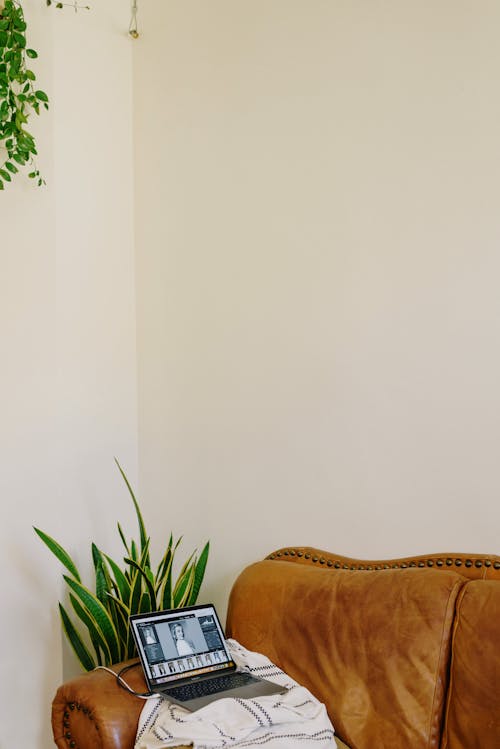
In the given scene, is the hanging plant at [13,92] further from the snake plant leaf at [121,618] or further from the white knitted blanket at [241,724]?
the white knitted blanket at [241,724]

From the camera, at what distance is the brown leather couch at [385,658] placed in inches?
73.2

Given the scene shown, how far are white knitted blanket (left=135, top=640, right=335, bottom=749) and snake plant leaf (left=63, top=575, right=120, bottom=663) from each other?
52 cm

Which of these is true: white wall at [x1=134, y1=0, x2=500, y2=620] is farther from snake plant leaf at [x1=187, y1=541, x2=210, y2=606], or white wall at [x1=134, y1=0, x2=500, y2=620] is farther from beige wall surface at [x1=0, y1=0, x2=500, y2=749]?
snake plant leaf at [x1=187, y1=541, x2=210, y2=606]

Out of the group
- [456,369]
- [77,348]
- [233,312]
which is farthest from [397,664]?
[77,348]

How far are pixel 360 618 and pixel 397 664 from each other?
150 mm

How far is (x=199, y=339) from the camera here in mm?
2920

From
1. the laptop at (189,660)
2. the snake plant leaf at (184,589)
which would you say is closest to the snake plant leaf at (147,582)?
the snake plant leaf at (184,589)

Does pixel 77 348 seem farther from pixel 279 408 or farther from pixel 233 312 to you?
pixel 279 408

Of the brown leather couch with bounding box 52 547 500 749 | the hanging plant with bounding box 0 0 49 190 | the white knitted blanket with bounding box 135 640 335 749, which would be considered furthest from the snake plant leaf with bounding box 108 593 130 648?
the hanging plant with bounding box 0 0 49 190

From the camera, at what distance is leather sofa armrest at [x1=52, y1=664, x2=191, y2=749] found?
74.0 inches

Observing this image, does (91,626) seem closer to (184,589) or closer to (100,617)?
(100,617)

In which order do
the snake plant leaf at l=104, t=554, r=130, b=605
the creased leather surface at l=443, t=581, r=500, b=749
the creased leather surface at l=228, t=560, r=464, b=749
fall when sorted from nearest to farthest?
the creased leather surface at l=443, t=581, r=500, b=749, the creased leather surface at l=228, t=560, r=464, b=749, the snake plant leaf at l=104, t=554, r=130, b=605

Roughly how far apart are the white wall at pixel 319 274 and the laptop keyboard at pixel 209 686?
58cm

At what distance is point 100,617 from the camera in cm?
245
